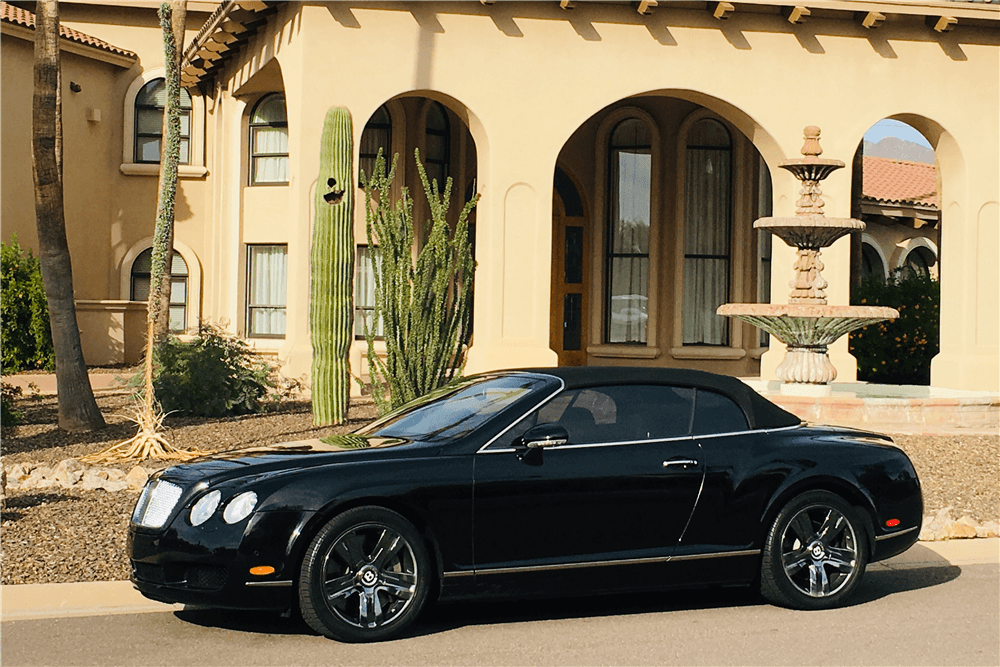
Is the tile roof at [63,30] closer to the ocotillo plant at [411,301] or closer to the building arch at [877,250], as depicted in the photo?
the ocotillo plant at [411,301]

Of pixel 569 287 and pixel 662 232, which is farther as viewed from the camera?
pixel 569 287

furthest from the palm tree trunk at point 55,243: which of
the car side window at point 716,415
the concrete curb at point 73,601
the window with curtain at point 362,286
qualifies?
the car side window at point 716,415

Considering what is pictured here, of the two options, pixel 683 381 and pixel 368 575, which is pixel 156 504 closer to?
pixel 368 575

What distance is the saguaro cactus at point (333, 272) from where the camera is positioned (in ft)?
45.3

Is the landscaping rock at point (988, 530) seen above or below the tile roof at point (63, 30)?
below

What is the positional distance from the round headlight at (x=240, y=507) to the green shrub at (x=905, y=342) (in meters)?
18.6

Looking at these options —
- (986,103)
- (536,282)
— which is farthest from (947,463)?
(986,103)

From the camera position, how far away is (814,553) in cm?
711

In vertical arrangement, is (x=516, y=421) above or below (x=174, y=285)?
below

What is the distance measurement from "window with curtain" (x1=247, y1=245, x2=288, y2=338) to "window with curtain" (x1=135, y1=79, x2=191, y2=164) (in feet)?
10.9

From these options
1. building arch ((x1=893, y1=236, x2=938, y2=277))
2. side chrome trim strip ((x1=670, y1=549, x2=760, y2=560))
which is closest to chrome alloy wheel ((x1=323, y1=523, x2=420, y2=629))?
side chrome trim strip ((x1=670, y1=549, x2=760, y2=560))

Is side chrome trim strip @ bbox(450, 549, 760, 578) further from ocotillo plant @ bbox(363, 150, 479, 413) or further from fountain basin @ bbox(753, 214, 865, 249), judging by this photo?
fountain basin @ bbox(753, 214, 865, 249)

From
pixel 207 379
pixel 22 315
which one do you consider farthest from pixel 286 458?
pixel 22 315

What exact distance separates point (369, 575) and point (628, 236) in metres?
16.4
